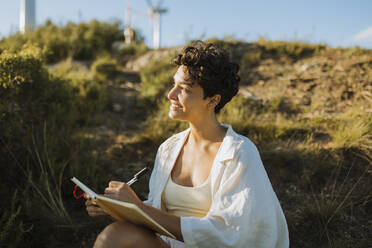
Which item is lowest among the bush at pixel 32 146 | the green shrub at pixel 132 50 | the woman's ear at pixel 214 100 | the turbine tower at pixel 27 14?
the bush at pixel 32 146

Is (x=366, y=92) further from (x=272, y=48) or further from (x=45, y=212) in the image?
(x=45, y=212)

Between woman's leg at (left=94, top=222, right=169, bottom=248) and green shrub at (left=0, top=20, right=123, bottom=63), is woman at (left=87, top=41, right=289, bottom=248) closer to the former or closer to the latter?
woman's leg at (left=94, top=222, right=169, bottom=248)

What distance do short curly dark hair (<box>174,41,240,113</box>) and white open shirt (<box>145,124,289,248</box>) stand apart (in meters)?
0.46

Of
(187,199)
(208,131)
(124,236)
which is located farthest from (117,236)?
(208,131)

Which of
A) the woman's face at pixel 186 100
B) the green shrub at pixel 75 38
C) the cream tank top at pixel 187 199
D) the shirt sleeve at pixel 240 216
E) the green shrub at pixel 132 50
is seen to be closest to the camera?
the shirt sleeve at pixel 240 216

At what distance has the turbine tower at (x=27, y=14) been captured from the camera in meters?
10.4

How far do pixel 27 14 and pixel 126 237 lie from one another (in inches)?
441

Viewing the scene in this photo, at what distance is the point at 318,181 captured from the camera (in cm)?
395

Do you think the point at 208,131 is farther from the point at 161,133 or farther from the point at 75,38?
the point at 75,38

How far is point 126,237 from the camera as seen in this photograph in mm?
1772

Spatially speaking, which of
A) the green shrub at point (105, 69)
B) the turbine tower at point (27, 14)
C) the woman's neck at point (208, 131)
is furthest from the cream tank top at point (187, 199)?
the turbine tower at point (27, 14)

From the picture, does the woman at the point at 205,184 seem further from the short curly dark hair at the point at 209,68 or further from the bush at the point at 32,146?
the bush at the point at 32,146

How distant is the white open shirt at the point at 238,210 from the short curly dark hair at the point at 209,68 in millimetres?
459

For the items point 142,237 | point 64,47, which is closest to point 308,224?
point 142,237
